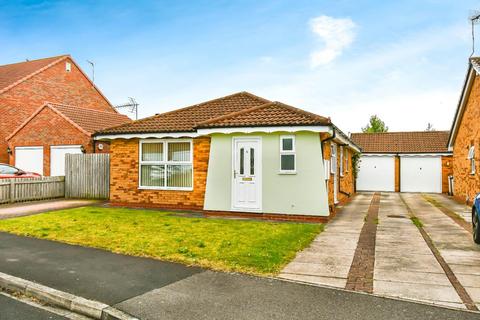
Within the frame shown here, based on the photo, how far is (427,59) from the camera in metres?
16.3

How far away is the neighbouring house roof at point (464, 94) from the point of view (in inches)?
591

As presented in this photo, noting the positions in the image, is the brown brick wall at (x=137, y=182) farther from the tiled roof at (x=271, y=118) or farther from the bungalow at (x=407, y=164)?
the bungalow at (x=407, y=164)

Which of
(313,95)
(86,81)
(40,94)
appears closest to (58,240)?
(313,95)

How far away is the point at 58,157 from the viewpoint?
2042cm

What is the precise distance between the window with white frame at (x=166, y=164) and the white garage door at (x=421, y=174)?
18738mm

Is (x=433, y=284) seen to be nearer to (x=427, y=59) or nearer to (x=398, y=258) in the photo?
(x=398, y=258)

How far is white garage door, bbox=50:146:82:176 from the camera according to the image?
20.1m

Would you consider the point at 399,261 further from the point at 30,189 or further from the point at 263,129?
the point at 30,189

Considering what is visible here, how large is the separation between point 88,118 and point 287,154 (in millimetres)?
14597

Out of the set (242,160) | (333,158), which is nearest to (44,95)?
(242,160)

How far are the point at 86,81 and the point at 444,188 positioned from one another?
2695 centimetres

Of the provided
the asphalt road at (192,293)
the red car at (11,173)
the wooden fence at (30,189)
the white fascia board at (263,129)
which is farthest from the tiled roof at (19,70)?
the asphalt road at (192,293)

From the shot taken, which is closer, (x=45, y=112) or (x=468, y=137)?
(x=468, y=137)

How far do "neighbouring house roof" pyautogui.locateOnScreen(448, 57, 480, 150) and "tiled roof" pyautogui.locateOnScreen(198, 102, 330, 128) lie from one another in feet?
24.5
